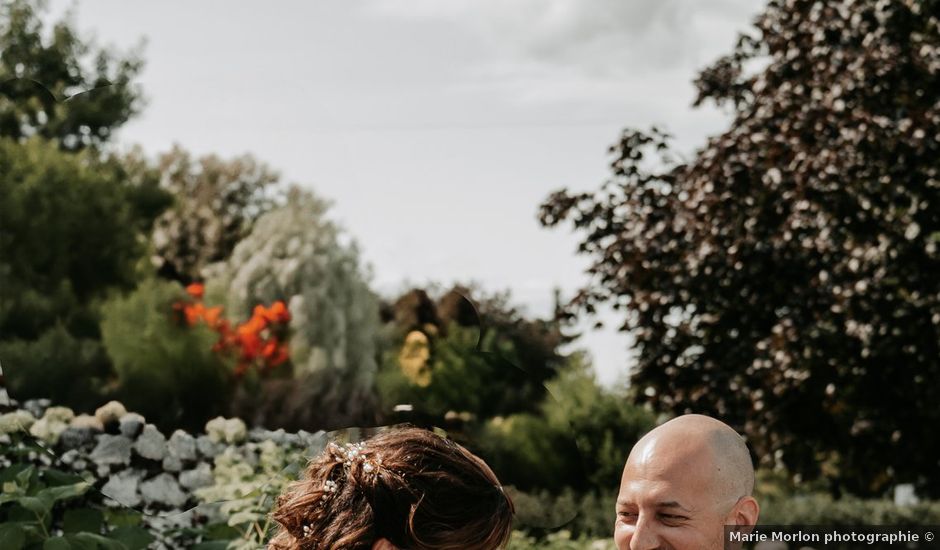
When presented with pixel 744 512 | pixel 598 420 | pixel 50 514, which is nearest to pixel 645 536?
pixel 744 512

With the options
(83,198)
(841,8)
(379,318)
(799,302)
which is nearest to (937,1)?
(841,8)

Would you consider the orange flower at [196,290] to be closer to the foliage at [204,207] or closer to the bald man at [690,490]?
the foliage at [204,207]

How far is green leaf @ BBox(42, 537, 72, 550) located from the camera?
2.88m

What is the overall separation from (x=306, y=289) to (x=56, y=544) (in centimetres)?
101

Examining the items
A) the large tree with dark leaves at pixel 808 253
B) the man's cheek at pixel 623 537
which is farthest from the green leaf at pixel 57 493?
the large tree with dark leaves at pixel 808 253

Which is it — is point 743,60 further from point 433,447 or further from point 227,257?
point 433,447

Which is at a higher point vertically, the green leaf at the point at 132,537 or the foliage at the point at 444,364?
the foliage at the point at 444,364

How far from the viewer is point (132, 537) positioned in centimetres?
312

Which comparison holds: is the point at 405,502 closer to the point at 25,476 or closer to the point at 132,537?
the point at 132,537

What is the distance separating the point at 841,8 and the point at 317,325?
178 inches

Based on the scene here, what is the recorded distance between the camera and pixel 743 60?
8477 millimetres

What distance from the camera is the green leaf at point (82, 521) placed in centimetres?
319

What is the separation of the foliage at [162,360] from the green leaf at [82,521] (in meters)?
0.30

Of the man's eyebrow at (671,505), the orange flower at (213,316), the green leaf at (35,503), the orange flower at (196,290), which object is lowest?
the man's eyebrow at (671,505)
